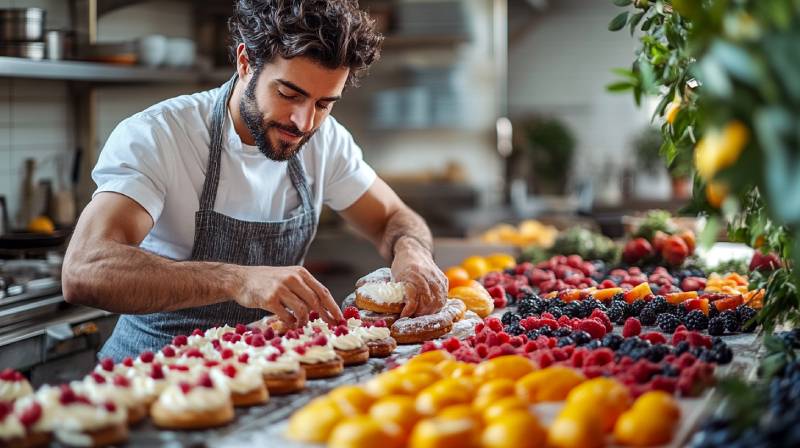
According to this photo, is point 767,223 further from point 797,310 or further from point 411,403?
point 411,403

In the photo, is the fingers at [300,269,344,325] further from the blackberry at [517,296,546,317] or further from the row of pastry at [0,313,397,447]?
the blackberry at [517,296,546,317]

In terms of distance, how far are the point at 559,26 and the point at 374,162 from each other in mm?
3881

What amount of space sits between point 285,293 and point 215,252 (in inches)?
32.2

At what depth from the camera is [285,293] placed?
2.63m

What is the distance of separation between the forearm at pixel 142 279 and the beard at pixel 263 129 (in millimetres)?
643

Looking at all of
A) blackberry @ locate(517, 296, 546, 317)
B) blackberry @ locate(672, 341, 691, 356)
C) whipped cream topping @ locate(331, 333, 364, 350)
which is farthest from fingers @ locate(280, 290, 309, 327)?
blackberry @ locate(672, 341, 691, 356)

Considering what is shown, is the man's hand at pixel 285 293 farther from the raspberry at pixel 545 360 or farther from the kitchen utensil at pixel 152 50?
the kitchen utensil at pixel 152 50

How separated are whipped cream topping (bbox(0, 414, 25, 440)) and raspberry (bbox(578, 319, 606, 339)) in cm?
153

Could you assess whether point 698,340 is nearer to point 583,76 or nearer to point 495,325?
point 495,325

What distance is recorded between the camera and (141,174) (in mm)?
3064

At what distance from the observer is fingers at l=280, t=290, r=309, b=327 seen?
8.64ft

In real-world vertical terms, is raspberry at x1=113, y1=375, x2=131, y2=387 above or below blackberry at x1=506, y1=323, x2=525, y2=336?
above

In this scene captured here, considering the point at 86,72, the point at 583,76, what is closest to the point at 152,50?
the point at 86,72

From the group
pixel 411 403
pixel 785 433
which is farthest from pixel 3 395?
pixel 785 433
